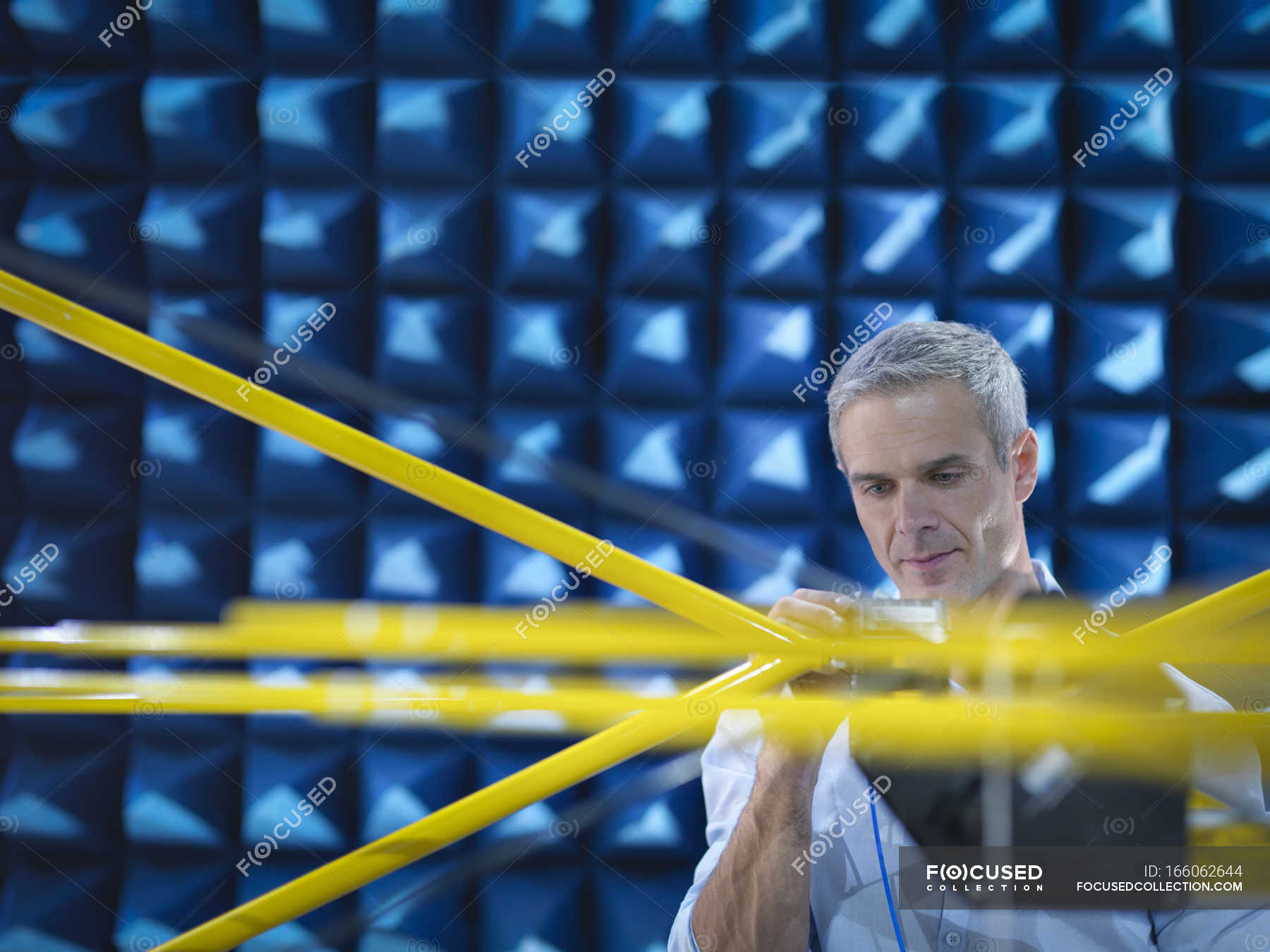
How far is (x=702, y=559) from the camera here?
1544mm

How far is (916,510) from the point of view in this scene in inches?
43.1

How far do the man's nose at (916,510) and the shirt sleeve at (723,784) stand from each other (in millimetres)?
310

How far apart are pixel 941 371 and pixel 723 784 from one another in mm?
616

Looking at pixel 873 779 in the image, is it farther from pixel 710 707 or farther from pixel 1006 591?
pixel 710 707

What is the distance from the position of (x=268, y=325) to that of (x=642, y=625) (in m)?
0.88

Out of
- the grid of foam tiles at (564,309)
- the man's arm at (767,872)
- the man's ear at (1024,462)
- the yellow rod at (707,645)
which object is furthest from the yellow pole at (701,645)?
the grid of foam tiles at (564,309)

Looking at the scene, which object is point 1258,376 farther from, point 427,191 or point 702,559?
point 427,191

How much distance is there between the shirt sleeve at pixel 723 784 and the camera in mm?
1071

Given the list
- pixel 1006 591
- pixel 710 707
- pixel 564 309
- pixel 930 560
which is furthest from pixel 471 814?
pixel 564 309

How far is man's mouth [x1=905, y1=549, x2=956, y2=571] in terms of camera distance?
1.10 meters

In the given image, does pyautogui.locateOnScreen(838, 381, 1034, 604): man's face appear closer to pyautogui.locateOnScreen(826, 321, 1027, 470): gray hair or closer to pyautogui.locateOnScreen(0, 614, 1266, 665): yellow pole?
pyautogui.locateOnScreen(826, 321, 1027, 470): gray hair

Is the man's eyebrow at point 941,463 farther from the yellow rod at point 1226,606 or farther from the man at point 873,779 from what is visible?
the yellow rod at point 1226,606

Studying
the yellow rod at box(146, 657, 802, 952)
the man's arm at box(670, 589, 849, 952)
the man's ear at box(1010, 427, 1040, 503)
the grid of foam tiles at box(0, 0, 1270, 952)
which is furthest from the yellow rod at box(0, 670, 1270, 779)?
the grid of foam tiles at box(0, 0, 1270, 952)

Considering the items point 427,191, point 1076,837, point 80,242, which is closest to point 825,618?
point 1076,837
